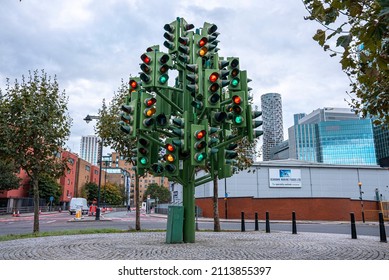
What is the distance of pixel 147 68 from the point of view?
856cm

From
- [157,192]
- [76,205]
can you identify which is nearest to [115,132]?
[76,205]

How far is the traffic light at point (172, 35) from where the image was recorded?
32.3 feet

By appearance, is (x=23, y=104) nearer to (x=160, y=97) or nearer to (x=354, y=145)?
(x=160, y=97)

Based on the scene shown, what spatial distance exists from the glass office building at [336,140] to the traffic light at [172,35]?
128 metres

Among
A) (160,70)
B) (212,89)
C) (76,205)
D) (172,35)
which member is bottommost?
(76,205)

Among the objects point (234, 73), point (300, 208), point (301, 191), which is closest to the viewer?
point (234, 73)

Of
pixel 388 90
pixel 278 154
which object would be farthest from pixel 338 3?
pixel 278 154

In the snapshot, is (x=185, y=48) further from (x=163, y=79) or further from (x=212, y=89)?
(x=212, y=89)

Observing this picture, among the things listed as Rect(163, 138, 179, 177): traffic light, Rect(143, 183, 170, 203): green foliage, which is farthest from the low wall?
Rect(143, 183, 170, 203): green foliage

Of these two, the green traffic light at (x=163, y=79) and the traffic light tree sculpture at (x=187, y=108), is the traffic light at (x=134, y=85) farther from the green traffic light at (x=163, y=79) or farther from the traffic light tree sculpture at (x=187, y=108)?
the green traffic light at (x=163, y=79)

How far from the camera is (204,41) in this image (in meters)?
9.41

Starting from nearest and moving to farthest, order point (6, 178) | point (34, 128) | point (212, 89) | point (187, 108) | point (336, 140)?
point (212, 89) < point (187, 108) < point (34, 128) < point (6, 178) < point (336, 140)

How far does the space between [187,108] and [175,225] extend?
11.3ft

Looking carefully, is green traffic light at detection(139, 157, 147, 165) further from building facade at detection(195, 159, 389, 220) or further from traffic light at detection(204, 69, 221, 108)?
building facade at detection(195, 159, 389, 220)
